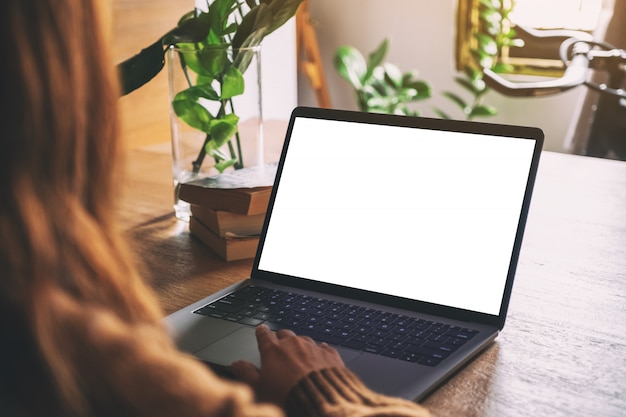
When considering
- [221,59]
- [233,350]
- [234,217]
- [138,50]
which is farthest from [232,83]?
[138,50]

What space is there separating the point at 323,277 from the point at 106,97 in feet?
1.76

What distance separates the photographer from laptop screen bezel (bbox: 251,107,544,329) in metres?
0.89

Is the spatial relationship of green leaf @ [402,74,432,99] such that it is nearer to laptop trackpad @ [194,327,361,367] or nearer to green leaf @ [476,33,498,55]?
green leaf @ [476,33,498,55]

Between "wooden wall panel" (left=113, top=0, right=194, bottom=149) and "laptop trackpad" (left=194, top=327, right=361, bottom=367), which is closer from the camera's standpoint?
"laptop trackpad" (left=194, top=327, right=361, bottom=367)

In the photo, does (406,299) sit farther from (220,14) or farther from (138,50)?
(138,50)

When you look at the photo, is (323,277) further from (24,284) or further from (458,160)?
(24,284)

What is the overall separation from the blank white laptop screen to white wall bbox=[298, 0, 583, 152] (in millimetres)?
2966

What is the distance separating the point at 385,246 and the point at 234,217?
0.29 metres

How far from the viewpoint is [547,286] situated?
1059 millimetres

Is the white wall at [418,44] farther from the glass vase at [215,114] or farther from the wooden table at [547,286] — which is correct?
the glass vase at [215,114]

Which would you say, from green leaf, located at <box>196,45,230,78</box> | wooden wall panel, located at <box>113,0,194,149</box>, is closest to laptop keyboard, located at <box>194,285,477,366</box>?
green leaf, located at <box>196,45,230,78</box>

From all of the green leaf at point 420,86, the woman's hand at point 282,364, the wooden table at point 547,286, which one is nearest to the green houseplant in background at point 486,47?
the green leaf at point 420,86

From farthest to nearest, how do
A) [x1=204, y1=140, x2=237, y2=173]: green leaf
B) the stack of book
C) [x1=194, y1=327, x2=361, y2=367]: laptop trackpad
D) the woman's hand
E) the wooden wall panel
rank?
the wooden wall panel, [x1=204, y1=140, x2=237, y2=173]: green leaf, the stack of book, [x1=194, y1=327, x2=361, y2=367]: laptop trackpad, the woman's hand

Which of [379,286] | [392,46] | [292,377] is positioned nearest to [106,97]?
[292,377]
